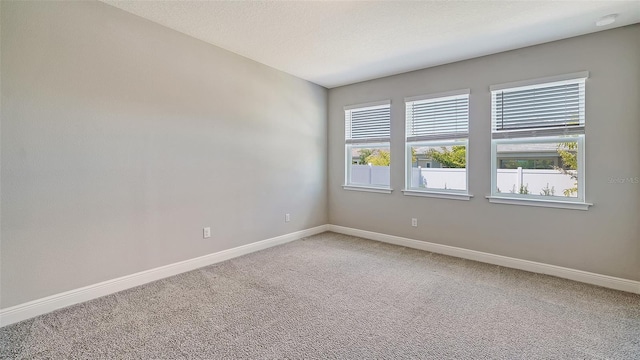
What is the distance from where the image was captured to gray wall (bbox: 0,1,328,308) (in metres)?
2.19

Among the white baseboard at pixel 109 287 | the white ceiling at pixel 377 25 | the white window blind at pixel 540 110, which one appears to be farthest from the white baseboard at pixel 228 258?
the white ceiling at pixel 377 25

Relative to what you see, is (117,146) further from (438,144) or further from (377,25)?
(438,144)

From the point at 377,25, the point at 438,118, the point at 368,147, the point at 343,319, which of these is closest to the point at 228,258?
the point at 343,319

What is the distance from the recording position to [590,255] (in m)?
2.94

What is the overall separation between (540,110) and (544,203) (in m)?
1.04

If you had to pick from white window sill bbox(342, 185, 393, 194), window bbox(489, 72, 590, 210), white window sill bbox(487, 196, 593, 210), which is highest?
window bbox(489, 72, 590, 210)

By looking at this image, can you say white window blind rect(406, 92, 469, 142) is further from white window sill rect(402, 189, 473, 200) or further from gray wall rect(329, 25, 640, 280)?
white window sill rect(402, 189, 473, 200)

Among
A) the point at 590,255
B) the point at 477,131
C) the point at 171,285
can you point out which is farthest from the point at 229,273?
the point at 590,255

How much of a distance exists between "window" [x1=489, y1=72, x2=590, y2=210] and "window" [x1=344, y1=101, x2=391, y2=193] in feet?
4.84

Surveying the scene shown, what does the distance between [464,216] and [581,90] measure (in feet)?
5.89

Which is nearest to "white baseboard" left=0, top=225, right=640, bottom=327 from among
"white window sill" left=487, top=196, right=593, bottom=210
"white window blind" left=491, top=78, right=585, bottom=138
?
"white window sill" left=487, top=196, right=593, bottom=210

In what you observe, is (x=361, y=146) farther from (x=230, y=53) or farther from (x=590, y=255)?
(x=590, y=255)

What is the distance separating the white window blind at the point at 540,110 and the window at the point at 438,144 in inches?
15.5

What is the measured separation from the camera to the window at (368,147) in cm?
450
